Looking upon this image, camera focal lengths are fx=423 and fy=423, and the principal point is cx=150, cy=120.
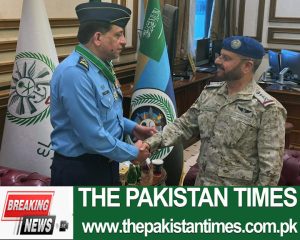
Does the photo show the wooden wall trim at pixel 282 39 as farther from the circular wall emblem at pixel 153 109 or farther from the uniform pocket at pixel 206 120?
the uniform pocket at pixel 206 120

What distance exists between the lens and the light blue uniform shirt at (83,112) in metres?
1.64

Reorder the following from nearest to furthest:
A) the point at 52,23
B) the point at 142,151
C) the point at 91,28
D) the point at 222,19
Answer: the point at 91,28, the point at 142,151, the point at 52,23, the point at 222,19

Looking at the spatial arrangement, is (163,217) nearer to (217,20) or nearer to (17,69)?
(17,69)

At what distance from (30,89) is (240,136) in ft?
4.17

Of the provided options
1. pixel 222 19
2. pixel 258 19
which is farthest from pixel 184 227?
pixel 258 19

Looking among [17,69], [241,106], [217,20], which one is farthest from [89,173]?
[217,20]

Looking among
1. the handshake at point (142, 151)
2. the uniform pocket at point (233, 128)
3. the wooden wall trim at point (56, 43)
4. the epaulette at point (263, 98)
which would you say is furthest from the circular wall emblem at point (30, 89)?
the epaulette at point (263, 98)

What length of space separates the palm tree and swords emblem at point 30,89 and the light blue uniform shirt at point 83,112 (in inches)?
25.8

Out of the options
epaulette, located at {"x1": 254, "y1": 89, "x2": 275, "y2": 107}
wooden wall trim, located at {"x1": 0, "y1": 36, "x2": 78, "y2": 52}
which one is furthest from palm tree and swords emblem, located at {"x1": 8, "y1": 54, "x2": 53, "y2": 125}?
epaulette, located at {"x1": 254, "y1": 89, "x2": 275, "y2": 107}

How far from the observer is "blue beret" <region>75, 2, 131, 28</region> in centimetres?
173

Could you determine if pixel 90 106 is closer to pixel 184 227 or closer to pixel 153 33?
pixel 184 227

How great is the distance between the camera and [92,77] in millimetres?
1691

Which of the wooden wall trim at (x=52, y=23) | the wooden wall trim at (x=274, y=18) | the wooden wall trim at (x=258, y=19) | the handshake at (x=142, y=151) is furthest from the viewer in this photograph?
the wooden wall trim at (x=258, y=19)

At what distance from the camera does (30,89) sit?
2361 mm
